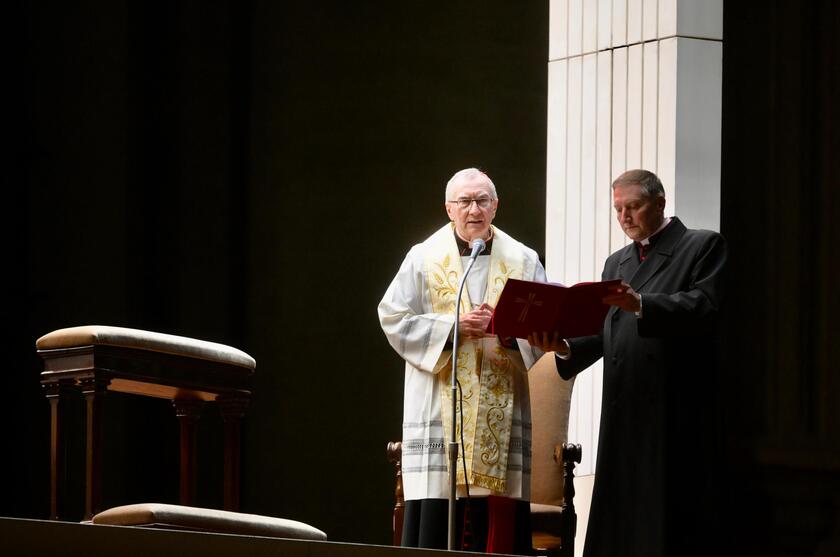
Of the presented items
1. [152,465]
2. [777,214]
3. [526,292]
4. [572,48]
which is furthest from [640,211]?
[152,465]

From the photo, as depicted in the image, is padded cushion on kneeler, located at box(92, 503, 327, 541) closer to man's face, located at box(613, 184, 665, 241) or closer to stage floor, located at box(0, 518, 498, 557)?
stage floor, located at box(0, 518, 498, 557)

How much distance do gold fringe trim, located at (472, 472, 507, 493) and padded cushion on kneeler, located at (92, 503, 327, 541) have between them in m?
1.11

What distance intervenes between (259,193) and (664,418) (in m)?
4.74

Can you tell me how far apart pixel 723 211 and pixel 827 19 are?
941 millimetres

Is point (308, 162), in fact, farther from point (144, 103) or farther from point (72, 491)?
point (72, 491)

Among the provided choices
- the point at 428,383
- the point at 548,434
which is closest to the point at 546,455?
the point at 548,434

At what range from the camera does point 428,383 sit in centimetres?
623

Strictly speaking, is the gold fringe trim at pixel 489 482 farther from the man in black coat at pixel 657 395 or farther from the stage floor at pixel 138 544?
the stage floor at pixel 138 544

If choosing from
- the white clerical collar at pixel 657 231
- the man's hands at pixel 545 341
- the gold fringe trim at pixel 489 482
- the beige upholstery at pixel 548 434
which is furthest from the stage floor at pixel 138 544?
the beige upholstery at pixel 548 434

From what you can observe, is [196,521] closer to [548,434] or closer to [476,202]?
[476,202]

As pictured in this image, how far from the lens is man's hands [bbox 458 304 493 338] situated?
5930mm

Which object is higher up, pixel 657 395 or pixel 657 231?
pixel 657 231

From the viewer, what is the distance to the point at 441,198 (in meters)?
10.0

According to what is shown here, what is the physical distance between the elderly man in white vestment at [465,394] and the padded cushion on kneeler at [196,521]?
1.02 metres
